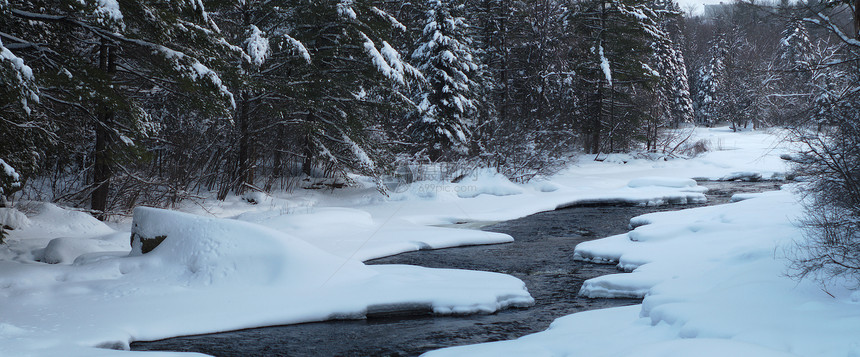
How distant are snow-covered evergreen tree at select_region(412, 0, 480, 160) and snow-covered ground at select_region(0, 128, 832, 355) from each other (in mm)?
9756

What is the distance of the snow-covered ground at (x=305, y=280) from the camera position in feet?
19.1

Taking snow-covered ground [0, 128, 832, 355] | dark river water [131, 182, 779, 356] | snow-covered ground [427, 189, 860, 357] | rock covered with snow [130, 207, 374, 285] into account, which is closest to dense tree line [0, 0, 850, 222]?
snow-covered ground [0, 128, 832, 355]

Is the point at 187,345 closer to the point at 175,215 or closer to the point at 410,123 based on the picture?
the point at 175,215

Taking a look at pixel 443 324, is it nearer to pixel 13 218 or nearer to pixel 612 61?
pixel 13 218

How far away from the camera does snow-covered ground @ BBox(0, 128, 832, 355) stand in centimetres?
582

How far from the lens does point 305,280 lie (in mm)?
7996

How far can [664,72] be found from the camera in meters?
48.5

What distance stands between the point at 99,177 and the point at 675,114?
53.0 meters

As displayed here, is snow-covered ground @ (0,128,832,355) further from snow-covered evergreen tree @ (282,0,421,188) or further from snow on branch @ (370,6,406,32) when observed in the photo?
snow on branch @ (370,6,406,32)

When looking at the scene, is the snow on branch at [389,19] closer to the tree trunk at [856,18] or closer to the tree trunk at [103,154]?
the tree trunk at [103,154]

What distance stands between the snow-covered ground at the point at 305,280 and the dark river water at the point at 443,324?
0.23 m

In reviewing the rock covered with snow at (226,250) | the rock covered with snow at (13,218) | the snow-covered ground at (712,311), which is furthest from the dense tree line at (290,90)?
the snow-covered ground at (712,311)

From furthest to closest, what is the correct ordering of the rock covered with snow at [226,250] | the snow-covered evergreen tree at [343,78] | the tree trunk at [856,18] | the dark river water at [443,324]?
the snow-covered evergreen tree at [343,78]
the rock covered with snow at [226,250]
the tree trunk at [856,18]
the dark river water at [443,324]

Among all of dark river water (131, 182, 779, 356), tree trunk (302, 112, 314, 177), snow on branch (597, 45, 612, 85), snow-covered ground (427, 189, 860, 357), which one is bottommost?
dark river water (131, 182, 779, 356)
